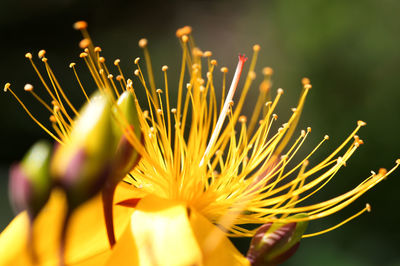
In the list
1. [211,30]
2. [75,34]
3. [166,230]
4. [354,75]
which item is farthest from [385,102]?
[166,230]

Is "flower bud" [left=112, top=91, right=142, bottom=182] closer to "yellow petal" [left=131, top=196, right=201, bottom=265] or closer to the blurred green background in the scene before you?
"yellow petal" [left=131, top=196, right=201, bottom=265]

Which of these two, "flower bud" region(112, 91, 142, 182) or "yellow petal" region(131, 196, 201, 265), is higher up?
"flower bud" region(112, 91, 142, 182)

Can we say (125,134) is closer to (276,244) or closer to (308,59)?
(276,244)

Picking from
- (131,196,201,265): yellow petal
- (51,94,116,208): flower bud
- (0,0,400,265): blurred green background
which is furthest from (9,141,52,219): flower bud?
(0,0,400,265): blurred green background

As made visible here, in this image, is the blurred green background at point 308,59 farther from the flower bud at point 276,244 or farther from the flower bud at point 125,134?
the flower bud at point 125,134

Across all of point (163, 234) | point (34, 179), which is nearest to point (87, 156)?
point (34, 179)

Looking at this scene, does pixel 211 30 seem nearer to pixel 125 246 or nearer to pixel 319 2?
pixel 319 2
